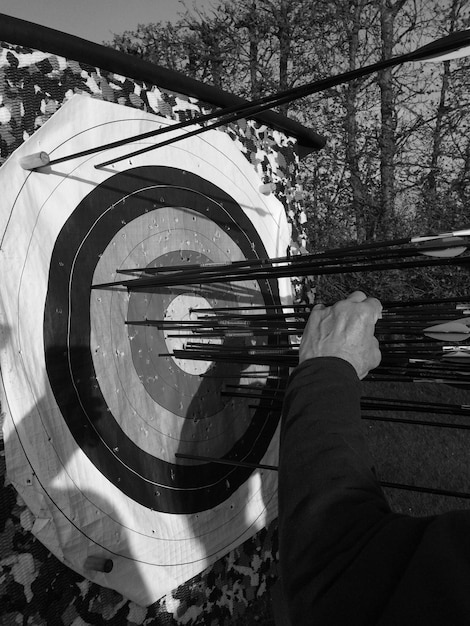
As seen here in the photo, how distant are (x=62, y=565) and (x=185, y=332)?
0.56 metres

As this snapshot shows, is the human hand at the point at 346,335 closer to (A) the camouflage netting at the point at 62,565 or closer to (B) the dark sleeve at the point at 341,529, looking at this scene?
(B) the dark sleeve at the point at 341,529

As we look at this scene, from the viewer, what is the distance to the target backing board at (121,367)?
102 cm

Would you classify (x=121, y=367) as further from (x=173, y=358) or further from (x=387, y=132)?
(x=387, y=132)

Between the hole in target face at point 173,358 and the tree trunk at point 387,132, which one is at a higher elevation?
the tree trunk at point 387,132

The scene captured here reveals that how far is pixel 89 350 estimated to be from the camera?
3.74ft

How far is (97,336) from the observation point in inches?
45.7

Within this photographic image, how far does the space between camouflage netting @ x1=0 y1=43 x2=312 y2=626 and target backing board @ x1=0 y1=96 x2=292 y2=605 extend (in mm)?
25

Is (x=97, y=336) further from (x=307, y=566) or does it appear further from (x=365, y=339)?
(x=307, y=566)

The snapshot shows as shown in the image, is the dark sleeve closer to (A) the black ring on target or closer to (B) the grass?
(A) the black ring on target

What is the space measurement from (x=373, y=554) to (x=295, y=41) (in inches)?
223

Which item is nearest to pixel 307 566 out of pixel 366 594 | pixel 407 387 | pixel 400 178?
pixel 366 594

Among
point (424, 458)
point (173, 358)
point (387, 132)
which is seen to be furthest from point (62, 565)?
point (387, 132)

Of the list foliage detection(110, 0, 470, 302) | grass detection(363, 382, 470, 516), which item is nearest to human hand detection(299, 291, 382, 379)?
grass detection(363, 382, 470, 516)

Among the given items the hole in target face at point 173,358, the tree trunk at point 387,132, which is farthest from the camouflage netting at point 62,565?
the tree trunk at point 387,132
